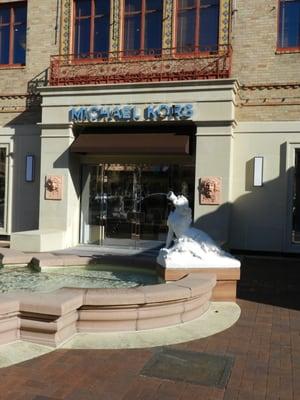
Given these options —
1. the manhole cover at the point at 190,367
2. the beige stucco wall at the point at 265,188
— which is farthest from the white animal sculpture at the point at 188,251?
the beige stucco wall at the point at 265,188

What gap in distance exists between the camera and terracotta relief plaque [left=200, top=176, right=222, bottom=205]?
43.1ft

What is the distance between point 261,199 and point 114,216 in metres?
4.38

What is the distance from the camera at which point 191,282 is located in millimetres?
6898

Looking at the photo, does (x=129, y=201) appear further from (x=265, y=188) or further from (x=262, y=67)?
(x=262, y=67)

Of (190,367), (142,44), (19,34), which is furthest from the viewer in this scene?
(19,34)

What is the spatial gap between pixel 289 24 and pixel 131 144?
549 cm

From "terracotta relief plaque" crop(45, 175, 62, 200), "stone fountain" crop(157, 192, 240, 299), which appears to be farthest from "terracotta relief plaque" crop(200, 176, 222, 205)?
"stone fountain" crop(157, 192, 240, 299)

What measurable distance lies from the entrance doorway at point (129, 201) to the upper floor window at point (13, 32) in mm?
4456

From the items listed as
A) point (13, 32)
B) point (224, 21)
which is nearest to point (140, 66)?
point (224, 21)

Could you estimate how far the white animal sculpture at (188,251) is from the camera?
795cm

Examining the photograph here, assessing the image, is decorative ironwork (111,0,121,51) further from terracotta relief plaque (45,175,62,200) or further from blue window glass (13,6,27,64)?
terracotta relief plaque (45,175,62,200)

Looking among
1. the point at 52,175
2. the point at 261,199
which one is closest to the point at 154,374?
the point at 261,199

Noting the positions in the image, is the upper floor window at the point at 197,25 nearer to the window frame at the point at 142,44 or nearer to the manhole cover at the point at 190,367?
the window frame at the point at 142,44

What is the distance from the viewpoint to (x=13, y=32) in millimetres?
16219
